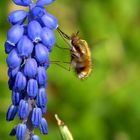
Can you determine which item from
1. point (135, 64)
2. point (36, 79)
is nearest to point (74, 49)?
point (36, 79)

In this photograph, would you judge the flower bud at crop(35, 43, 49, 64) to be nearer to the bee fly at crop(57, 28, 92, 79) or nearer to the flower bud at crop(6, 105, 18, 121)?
the flower bud at crop(6, 105, 18, 121)

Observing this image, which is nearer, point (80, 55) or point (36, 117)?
point (36, 117)

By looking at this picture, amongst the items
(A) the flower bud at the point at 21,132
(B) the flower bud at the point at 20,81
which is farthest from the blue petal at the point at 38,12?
(A) the flower bud at the point at 21,132

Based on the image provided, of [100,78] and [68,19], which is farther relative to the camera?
[68,19]

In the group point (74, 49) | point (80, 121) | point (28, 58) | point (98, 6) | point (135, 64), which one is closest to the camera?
point (28, 58)

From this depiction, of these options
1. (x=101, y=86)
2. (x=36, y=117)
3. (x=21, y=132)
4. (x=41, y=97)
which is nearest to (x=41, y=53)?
(x=41, y=97)

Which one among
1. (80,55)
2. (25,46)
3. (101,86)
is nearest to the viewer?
(25,46)

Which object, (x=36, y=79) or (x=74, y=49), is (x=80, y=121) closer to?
(x=74, y=49)

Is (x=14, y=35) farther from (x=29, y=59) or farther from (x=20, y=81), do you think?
(x=20, y=81)
